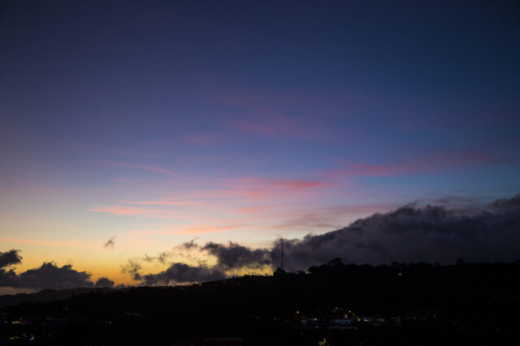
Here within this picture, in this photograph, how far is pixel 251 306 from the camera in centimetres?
6731

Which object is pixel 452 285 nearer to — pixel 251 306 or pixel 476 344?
pixel 251 306

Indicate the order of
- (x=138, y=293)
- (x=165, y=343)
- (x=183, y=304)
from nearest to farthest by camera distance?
(x=165, y=343) < (x=183, y=304) < (x=138, y=293)

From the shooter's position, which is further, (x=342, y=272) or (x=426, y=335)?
(x=342, y=272)

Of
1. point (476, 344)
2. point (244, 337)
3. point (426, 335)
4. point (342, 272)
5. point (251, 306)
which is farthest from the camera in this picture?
point (342, 272)

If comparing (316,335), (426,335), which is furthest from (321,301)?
(426,335)

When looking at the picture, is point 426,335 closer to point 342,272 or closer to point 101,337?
point 101,337

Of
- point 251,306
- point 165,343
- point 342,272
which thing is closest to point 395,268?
point 342,272

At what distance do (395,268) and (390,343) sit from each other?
98.0 metres

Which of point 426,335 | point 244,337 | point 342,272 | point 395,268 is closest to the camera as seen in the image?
point 426,335

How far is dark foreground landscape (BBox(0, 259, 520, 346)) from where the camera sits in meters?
41.9

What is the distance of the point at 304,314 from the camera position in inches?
2576

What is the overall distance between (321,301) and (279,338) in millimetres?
34561

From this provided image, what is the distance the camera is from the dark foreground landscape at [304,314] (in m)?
41.9

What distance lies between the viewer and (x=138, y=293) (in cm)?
9450
